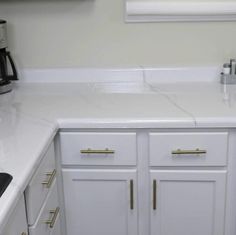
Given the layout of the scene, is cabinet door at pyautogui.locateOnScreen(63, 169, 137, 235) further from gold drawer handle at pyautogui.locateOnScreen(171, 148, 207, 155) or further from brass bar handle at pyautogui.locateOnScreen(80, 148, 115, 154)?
gold drawer handle at pyautogui.locateOnScreen(171, 148, 207, 155)

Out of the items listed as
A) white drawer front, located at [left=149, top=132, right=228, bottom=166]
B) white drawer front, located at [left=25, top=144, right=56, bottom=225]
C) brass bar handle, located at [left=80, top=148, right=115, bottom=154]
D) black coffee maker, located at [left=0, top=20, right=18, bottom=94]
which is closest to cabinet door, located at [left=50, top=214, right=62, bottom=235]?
white drawer front, located at [left=25, top=144, right=56, bottom=225]

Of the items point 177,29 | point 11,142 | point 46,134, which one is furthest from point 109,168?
point 177,29

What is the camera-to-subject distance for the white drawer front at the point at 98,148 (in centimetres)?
175

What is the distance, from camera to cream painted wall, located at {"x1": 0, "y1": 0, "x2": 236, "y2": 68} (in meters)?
2.22

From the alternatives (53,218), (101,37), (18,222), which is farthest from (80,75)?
(18,222)

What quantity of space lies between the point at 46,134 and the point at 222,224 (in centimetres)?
84

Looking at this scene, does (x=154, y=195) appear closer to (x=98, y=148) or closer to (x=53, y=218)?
(x=98, y=148)

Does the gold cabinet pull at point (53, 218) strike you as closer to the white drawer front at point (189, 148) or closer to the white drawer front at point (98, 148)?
the white drawer front at point (98, 148)

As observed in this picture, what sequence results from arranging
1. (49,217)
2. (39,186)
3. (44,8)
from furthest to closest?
(44,8) → (49,217) → (39,186)

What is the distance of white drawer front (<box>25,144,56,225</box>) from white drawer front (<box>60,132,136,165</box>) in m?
0.08

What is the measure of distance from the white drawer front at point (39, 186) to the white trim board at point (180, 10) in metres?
0.88

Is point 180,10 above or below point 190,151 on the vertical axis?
above

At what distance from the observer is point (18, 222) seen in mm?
1259

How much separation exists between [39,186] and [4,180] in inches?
11.6
